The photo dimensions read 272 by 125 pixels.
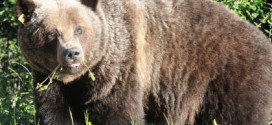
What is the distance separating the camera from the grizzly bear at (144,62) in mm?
6266

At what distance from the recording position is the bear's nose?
589 cm

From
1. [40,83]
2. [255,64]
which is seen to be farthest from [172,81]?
[40,83]

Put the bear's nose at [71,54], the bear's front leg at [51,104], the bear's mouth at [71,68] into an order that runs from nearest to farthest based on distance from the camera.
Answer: the bear's nose at [71,54], the bear's mouth at [71,68], the bear's front leg at [51,104]

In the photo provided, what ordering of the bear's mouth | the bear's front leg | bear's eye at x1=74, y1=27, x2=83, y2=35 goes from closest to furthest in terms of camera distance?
the bear's mouth, bear's eye at x1=74, y1=27, x2=83, y2=35, the bear's front leg

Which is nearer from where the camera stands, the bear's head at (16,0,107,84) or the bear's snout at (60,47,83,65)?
the bear's snout at (60,47,83,65)

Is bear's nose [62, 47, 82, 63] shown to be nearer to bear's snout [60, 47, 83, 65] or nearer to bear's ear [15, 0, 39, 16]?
bear's snout [60, 47, 83, 65]

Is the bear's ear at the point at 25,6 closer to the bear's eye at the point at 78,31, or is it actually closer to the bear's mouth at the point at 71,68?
the bear's eye at the point at 78,31

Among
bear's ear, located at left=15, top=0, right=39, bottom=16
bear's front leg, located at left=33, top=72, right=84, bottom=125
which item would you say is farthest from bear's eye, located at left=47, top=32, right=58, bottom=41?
bear's front leg, located at left=33, top=72, right=84, bottom=125

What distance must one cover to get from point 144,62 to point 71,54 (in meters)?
1.20

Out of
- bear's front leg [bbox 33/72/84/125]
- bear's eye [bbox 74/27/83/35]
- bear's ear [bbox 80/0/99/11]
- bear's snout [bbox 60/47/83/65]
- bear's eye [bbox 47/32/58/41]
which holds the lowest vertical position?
bear's front leg [bbox 33/72/84/125]

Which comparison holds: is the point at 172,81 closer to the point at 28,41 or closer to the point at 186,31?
the point at 186,31

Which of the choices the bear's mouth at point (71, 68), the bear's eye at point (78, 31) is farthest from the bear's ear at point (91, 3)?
the bear's mouth at point (71, 68)

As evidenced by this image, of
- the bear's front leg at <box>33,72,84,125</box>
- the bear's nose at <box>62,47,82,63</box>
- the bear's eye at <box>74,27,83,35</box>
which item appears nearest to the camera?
the bear's nose at <box>62,47,82,63</box>

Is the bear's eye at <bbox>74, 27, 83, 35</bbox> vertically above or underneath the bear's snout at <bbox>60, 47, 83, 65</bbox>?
above
